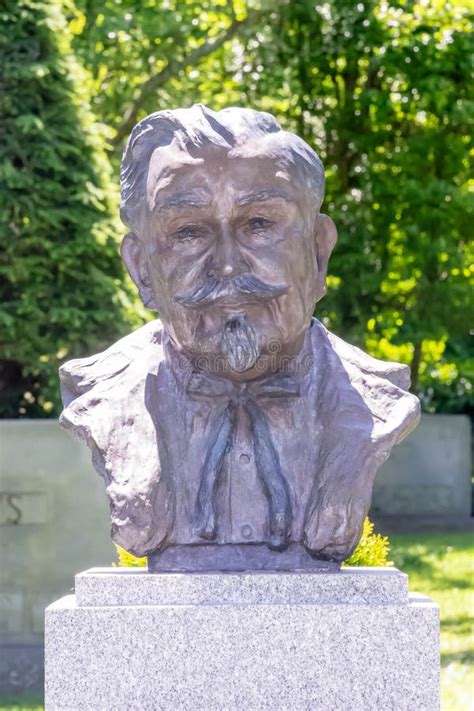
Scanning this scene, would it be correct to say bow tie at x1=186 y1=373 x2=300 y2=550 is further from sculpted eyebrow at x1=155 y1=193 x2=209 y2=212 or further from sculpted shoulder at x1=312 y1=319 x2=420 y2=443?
sculpted eyebrow at x1=155 y1=193 x2=209 y2=212

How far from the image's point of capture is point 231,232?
4371mm

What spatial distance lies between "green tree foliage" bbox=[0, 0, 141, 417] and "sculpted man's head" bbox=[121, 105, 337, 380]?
523 cm

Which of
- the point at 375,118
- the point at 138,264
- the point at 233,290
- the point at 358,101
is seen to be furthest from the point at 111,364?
the point at 375,118

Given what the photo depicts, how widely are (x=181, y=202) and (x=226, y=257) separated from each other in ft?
0.73

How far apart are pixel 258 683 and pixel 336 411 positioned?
0.92 m

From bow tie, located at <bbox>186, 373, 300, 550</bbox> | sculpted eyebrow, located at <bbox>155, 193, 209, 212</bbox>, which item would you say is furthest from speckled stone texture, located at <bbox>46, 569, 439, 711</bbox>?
sculpted eyebrow, located at <bbox>155, 193, 209, 212</bbox>

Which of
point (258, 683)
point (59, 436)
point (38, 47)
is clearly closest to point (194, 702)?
point (258, 683)

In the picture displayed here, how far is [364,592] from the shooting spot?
14.4 ft

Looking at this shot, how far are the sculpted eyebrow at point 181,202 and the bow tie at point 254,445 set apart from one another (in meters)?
0.59

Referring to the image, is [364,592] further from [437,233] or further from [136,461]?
[437,233]

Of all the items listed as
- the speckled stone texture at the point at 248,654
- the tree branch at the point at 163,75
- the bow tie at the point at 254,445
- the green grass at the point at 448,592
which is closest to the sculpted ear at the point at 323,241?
the bow tie at the point at 254,445

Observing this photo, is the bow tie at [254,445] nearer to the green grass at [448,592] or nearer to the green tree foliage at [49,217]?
the green grass at [448,592]

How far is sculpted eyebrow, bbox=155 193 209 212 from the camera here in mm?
4332

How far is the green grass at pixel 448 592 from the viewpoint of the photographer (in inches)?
315
